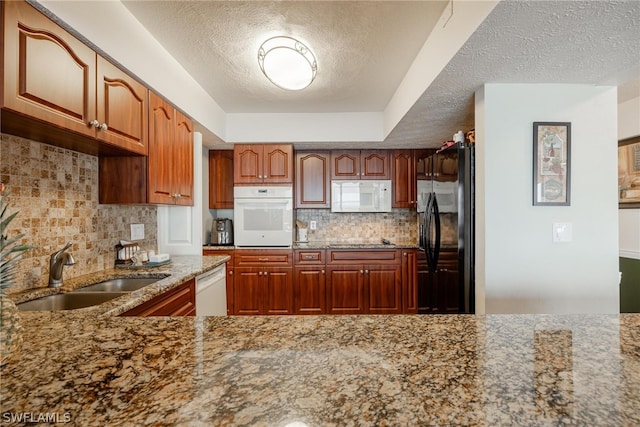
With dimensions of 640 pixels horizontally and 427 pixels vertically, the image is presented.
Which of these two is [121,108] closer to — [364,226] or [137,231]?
[137,231]

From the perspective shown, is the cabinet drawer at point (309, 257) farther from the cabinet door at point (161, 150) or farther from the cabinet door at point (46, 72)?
the cabinet door at point (46, 72)

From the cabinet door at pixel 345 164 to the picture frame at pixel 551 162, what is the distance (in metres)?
2.07

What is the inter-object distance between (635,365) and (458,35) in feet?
4.57

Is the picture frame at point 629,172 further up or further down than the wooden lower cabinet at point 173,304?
further up

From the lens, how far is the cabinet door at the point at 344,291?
3.41m

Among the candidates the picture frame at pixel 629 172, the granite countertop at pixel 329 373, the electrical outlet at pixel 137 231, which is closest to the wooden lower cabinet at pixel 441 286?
the granite countertop at pixel 329 373

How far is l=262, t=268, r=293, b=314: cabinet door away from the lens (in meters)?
A: 3.38

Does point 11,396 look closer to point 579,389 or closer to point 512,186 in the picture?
point 579,389

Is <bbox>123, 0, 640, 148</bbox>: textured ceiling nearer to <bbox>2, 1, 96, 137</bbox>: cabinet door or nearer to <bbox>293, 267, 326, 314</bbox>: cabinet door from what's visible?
<bbox>2, 1, 96, 137</bbox>: cabinet door

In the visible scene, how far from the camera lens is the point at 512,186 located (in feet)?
5.98

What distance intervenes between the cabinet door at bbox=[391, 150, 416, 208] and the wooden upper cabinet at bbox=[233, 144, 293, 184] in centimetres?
127

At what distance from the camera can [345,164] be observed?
3717 mm

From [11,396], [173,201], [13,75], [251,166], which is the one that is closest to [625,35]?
[11,396]

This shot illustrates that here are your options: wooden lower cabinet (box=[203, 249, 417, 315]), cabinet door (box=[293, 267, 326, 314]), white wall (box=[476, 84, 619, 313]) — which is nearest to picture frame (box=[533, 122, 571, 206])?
white wall (box=[476, 84, 619, 313])
